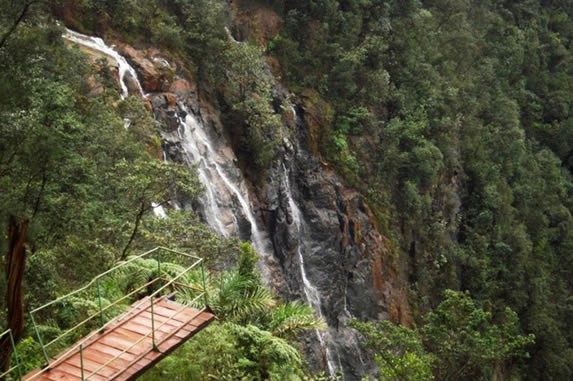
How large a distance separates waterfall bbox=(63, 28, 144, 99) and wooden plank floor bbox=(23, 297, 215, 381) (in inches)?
512

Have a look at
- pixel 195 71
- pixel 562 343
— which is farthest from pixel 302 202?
pixel 562 343

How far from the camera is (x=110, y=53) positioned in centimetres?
2039

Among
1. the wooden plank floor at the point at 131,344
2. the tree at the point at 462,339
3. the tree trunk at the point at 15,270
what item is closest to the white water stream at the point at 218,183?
the tree at the point at 462,339

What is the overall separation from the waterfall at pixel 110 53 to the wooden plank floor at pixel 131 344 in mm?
13004

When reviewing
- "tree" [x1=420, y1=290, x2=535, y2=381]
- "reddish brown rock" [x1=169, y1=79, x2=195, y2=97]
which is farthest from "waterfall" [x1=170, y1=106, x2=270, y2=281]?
"tree" [x1=420, y1=290, x2=535, y2=381]

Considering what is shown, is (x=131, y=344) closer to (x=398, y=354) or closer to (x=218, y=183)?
(x=398, y=354)

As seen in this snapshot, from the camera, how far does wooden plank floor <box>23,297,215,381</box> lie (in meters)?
6.69

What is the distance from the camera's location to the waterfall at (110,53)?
19.9 meters

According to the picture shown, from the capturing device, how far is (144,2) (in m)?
22.1

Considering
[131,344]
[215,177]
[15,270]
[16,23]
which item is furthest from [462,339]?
[15,270]

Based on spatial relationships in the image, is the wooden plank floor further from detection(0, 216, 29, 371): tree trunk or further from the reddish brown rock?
the reddish brown rock

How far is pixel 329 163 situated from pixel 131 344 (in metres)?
19.5

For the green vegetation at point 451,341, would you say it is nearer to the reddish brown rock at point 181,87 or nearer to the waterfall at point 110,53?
the reddish brown rock at point 181,87

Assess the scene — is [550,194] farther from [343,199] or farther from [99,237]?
[99,237]
